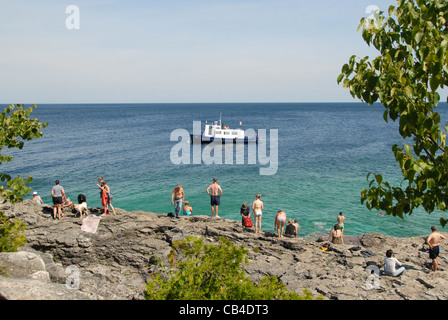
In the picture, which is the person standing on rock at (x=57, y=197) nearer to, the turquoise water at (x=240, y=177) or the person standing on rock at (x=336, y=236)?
the turquoise water at (x=240, y=177)

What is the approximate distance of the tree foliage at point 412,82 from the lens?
202 inches

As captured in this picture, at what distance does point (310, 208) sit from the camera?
26.5m

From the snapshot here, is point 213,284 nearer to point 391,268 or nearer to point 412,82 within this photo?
point 412,82

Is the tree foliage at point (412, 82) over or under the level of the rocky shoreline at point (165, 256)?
over

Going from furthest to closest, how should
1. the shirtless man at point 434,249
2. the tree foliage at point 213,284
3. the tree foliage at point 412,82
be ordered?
1. the shirtless man at point 434,249
2. the tree foliage at point 213,284
3. the tree foliage at point 412,82

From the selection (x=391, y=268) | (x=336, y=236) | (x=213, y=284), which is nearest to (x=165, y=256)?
(x=213, y=284)

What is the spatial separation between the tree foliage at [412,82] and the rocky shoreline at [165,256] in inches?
224

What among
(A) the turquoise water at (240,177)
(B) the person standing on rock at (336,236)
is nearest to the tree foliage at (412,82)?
(B) the person standing on rock at (336,236)

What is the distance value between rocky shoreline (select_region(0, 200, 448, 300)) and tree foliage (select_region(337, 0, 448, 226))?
5684 mm

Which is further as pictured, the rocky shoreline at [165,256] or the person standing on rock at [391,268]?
the person standing on rock at [391,268]

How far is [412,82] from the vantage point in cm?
556

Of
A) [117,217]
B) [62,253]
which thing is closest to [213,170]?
[117,217]

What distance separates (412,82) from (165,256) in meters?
10.4
